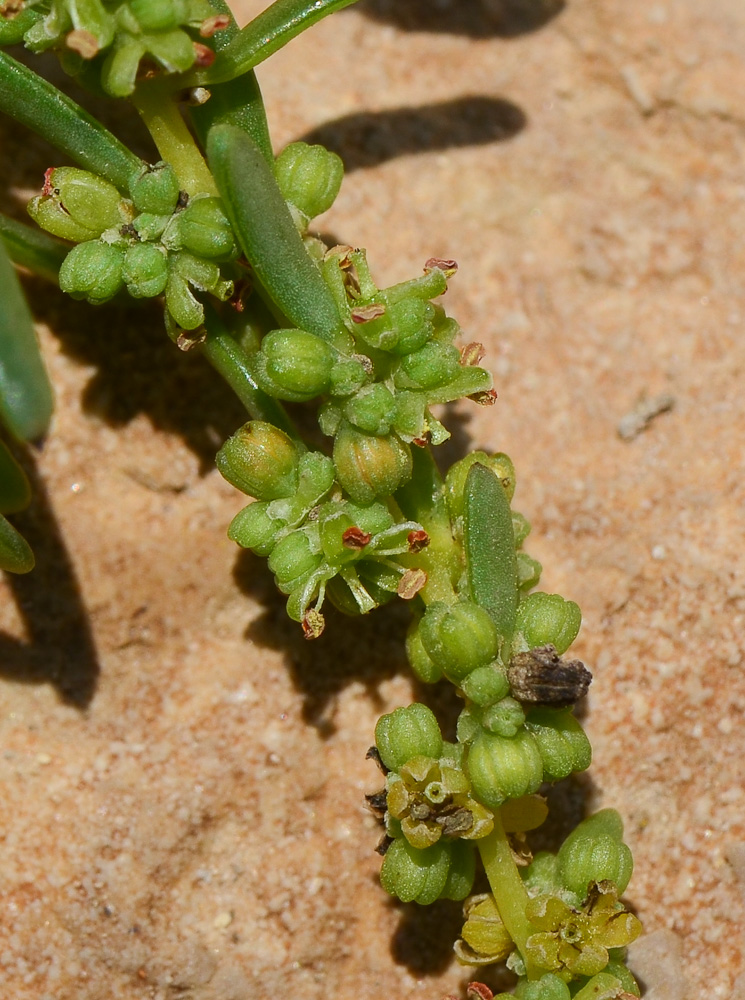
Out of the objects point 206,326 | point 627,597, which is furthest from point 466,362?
point 627,597

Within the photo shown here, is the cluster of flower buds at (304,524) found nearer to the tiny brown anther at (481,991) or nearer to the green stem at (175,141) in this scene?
the green stem at (175,141)

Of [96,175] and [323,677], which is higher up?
[96,175]

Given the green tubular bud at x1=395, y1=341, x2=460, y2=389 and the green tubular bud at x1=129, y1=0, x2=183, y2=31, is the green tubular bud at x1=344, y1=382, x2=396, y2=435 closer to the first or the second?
the green tubular bud at x1=395, y1=341, x2=460, y2=389

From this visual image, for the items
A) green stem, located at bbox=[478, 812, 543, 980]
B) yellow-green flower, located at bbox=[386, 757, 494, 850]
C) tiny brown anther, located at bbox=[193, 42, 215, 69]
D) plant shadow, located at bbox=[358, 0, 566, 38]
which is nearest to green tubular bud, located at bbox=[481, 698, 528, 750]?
yellow-green flower, located at bbox=[386, 757, 494, 850]

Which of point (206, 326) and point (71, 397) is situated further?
point (71, 397)

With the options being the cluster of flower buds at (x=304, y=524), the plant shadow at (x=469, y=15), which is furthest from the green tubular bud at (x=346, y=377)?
the plant shadow at (x=469, y=15)

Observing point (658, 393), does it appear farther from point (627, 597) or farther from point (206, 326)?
point (206, 326)

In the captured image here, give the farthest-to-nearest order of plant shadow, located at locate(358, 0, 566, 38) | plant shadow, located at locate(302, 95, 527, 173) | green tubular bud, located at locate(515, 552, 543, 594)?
plant shadow, located at locate(358, 0, 566, 38)
plant shadow, located at locate(302, 95, 527, 173)
green tubular bud, located at locate(515, 552, 543, 594)
